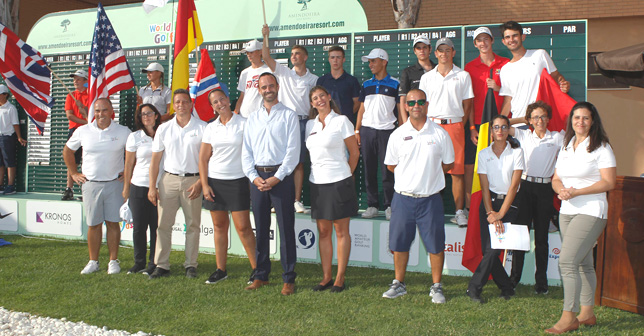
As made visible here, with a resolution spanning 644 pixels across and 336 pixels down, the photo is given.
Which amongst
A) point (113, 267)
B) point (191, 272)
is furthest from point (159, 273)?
point (113, 267)

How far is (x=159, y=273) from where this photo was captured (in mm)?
6555

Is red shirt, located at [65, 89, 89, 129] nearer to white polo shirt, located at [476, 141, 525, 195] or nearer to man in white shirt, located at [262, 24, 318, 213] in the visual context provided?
man in white shirt, located at [262, 24, 318, 213]

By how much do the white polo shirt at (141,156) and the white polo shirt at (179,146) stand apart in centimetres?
24

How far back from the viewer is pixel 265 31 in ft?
24.7

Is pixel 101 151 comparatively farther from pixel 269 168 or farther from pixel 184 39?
pixel 184 39

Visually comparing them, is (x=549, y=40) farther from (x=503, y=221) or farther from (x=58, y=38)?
(x=58, y=38)

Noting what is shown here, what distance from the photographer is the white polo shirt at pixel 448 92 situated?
6652 millimetres

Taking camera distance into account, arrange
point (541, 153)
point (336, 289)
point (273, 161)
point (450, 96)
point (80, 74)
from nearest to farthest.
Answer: point (541, 153) < point (273, 161) < point (336, 289) < point (450, 96) < point (80, 74)

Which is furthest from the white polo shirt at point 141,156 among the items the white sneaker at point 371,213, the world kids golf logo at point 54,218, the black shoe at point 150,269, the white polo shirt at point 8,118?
the white polo shirt at point 8,118

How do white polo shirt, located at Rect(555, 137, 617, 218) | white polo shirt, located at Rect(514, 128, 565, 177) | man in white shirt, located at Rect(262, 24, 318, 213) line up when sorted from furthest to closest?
1. man in white shirt, located at Rect(262, 24, 318, 213)
2. white polo shirt, located at Rect(514, 128, 565, 177)
3. white polo shirt, located at Rect(555, 137, 617, 218)

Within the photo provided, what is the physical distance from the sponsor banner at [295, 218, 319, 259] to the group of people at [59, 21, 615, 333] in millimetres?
240

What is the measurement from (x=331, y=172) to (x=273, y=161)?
0.58 metres

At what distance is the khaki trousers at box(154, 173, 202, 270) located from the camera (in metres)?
6.41

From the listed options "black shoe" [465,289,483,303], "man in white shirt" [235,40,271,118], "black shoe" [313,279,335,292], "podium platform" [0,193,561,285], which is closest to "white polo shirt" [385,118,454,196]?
"black shoe" [465,289,483,303]
